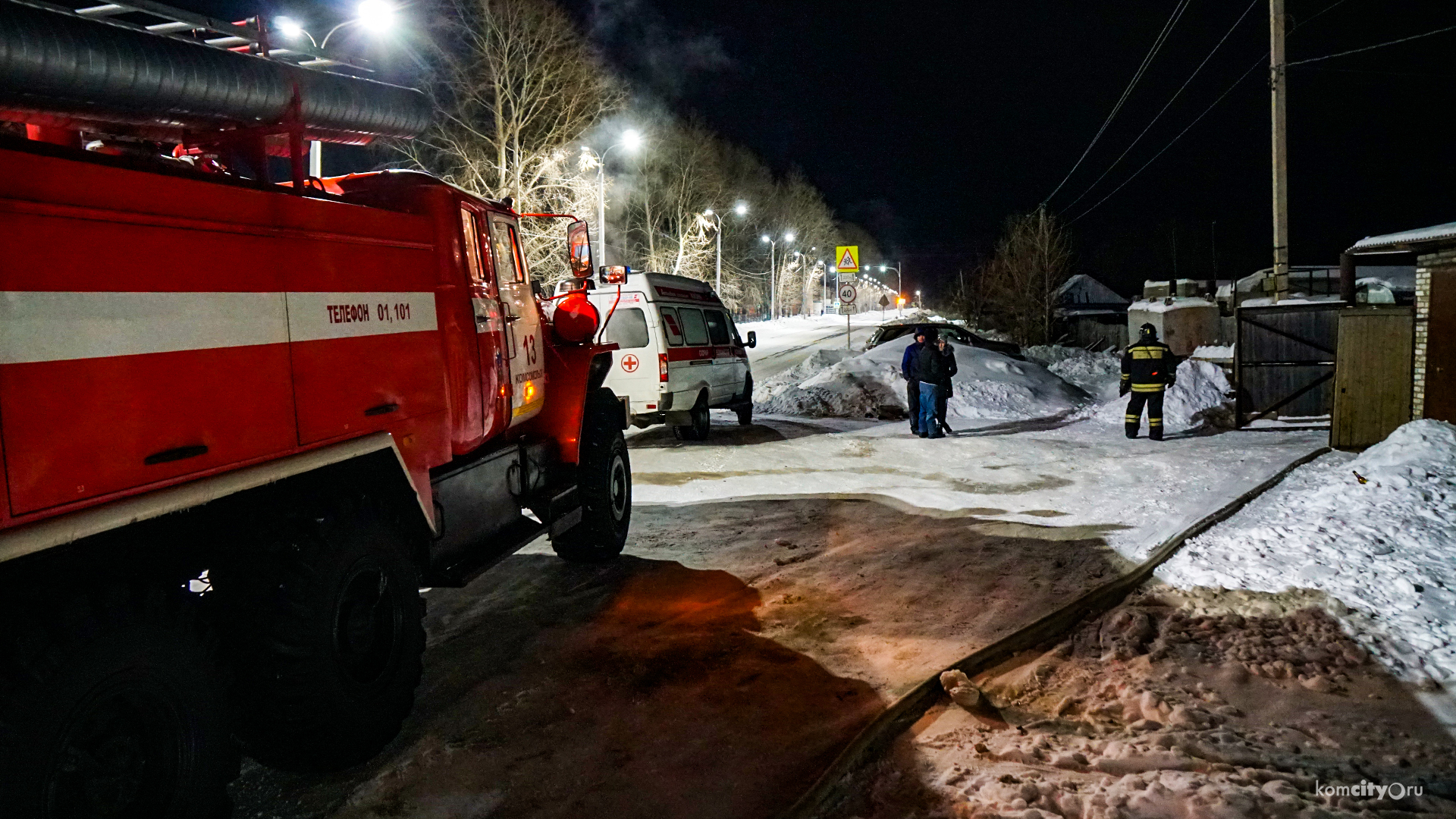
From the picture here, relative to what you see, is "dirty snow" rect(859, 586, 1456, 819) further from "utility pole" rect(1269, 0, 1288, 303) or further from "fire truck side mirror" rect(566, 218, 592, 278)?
"utility pole" rect(1269, 0, 1288, 303)

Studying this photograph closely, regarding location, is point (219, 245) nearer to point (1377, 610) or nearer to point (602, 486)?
point (602, 486)

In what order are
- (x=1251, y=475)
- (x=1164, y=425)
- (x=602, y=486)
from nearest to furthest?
(x=602, y=486)
(x=1251, y=475)
(x=1164, y=425)

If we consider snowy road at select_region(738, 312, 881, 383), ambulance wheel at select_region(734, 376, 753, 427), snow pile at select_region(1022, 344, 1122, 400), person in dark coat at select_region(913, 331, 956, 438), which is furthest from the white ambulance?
snow pile at select_region(1022, 344, 1122, 400)

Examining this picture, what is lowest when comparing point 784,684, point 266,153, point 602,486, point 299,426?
point 784,684

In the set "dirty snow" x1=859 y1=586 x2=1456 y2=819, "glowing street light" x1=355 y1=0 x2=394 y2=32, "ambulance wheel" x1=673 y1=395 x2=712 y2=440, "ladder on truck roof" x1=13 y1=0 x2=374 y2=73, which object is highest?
"glowing street light" x1=355 y1=0 x2=394 y2=32

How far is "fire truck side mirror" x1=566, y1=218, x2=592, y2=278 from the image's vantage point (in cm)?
647

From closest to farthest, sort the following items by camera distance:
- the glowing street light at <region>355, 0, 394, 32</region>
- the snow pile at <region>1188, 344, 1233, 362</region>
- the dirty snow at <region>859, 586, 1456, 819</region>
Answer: the dirty snow at <region>859, 586, 1456, 819</region> < the glowing street light at <region>355, 0, 394, 32</region> < the snow pile at <region>1188, 344, 1233, 362</region>

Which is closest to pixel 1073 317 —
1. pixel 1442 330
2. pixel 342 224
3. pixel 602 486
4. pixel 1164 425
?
pixel 1164 425

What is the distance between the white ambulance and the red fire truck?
6.88 metres

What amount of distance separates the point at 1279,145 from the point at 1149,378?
7.77m

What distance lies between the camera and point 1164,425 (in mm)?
14414

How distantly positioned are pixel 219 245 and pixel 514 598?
350 cm

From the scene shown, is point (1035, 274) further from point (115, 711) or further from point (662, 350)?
point (115, 711)

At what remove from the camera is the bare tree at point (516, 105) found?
Answer: 3022cm
